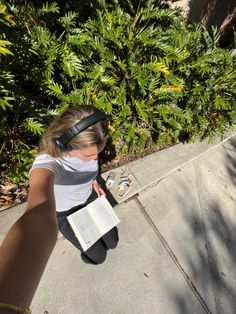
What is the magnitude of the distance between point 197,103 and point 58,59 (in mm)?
1872

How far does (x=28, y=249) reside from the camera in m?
1.05

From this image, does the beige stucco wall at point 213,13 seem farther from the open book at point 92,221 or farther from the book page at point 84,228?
the book page at point 84,228

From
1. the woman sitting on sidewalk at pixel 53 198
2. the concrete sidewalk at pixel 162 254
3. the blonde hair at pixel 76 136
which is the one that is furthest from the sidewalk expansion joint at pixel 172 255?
the blonde hair at pixel 76 136

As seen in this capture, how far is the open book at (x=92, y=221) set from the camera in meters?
2.03

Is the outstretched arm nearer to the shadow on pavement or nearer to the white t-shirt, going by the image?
the white t-shirt

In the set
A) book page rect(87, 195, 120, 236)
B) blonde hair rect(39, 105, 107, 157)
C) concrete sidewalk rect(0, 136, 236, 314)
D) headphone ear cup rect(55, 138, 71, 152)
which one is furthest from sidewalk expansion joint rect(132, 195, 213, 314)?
headphone ear cup rect(55, 138, 71, 152)

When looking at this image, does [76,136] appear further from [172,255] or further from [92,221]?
[172,255]

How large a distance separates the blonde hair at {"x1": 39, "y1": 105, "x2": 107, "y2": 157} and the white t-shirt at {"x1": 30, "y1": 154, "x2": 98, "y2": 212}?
7cm

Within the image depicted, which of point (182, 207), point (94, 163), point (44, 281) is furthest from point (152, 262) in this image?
point (94, 163)

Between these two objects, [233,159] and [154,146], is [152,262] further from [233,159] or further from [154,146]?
[233,159]

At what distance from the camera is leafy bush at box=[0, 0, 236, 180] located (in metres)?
2.27

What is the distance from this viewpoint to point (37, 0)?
2.51m

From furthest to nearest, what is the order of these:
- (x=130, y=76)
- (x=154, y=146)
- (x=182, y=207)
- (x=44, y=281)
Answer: (x=154, y=146)
(x=182, y=207)
(x=130, y=76)
(x=44, y=281)

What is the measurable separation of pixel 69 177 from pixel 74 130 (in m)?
0.43
